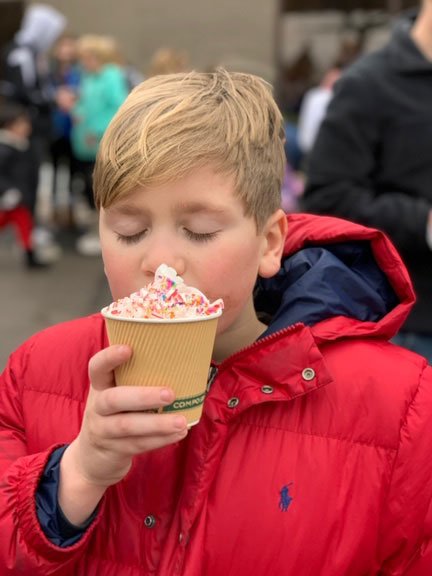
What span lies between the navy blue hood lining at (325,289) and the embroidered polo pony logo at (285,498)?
0.31 metres

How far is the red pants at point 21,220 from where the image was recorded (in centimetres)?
976

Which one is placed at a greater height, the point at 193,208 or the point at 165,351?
the point at 193,208

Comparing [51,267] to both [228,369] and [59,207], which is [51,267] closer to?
[59,207]

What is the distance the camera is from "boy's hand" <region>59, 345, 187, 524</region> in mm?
1529

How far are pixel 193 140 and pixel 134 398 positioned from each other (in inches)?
19.4

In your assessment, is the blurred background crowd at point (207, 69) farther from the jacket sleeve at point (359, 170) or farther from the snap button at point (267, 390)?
the snap button at point (267, 390)

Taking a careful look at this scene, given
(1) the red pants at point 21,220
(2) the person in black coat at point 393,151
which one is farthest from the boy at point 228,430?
(1) the red pants at point 21,220

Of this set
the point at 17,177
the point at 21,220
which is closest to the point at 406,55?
the point at 21,220

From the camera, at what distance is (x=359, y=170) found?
3424 mm

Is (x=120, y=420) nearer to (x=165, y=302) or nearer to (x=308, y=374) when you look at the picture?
(x=165, y=302)

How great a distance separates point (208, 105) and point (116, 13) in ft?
49.5

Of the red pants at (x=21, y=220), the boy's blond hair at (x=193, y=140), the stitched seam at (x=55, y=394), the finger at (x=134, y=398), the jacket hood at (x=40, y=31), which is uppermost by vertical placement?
the boy's blond hair at (x=193, y=140)

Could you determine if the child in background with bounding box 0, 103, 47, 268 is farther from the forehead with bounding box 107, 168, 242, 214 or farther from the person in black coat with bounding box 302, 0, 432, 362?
the forehead with bounding box 107, 168, 242, 214

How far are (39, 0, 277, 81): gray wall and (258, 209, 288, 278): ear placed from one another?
1351 centimetres
